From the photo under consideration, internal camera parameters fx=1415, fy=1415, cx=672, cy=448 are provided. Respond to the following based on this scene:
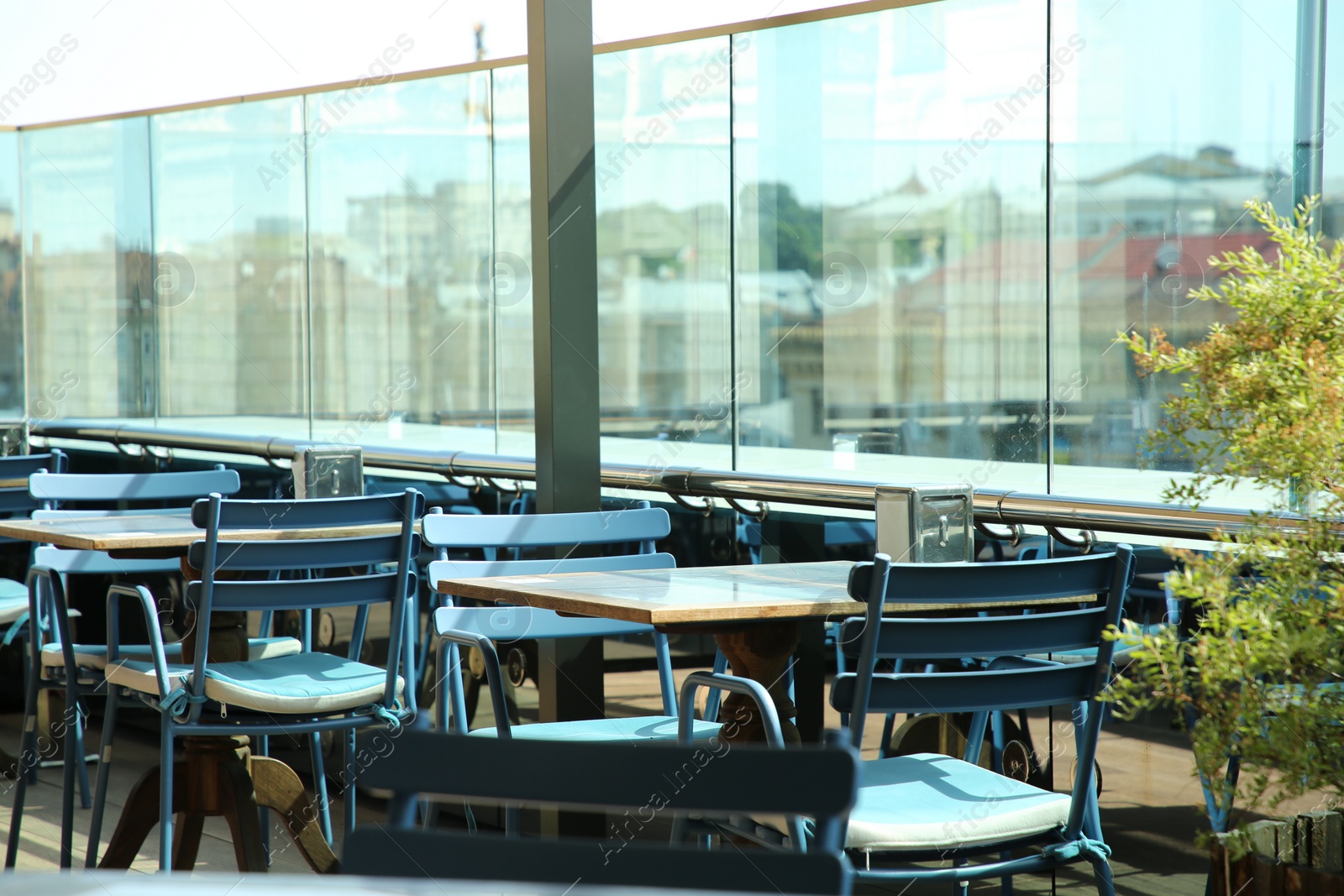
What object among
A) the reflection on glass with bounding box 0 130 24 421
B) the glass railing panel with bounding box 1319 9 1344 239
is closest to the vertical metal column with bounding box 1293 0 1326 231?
the glass railing panel with bounding box 1319 9 1344 239

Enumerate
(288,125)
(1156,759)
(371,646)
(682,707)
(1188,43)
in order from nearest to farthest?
(682,707) → (1156,759) → (371,646) → (288,125) → (1188,43)

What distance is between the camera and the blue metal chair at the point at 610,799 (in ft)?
3.35

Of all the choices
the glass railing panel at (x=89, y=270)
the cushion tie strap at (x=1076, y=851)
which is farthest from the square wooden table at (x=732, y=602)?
the glass railing panel at (x=89, y=270)

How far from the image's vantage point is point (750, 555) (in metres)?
3.43

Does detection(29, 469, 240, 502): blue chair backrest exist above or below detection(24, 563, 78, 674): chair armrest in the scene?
above

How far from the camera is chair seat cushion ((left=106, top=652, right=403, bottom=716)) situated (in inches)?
107

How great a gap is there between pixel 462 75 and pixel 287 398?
1899 mm

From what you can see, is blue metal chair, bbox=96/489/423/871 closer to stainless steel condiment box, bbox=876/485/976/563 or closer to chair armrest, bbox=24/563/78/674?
chair armrest, bbox=24/563/78/674

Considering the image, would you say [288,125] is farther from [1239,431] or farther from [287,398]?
[1239,431]

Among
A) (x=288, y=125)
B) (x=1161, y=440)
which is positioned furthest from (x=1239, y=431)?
(x=288, y=125)

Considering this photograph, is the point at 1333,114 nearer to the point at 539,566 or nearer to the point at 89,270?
the point at 539,566

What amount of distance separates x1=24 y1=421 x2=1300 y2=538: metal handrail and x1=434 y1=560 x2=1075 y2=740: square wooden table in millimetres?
372

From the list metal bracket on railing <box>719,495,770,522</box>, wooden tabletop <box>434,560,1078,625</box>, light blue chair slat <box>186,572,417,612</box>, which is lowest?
light blue chair slat <box>186,572,417,612</box>

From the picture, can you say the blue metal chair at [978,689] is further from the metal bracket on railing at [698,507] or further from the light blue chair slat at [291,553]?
the metal bracket on railing at [698,507]
